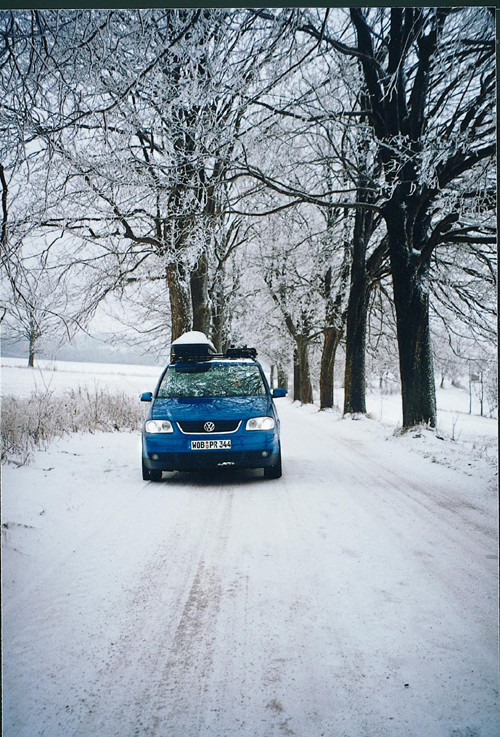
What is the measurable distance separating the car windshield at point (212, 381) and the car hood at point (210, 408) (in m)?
0.14

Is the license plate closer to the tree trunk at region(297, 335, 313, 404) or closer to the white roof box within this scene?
the white roof box

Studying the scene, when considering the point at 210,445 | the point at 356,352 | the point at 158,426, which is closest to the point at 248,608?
the point at 210,445

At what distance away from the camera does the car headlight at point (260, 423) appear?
5121 millimetres

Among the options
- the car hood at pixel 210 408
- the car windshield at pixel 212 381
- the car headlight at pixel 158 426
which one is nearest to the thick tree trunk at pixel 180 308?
the car windshield at pixel 212 381

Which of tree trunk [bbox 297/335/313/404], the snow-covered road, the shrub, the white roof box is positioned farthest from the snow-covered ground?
tree trunk [bbox 297/335/313/404]

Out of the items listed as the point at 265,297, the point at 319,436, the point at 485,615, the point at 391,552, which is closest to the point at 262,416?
the point at 391,552

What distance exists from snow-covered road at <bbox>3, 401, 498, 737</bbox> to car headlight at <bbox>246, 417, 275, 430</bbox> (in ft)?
3.24

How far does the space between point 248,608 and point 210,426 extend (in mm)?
2754

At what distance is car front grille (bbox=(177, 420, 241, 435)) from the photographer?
4.99 metres

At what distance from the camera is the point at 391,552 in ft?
10.0

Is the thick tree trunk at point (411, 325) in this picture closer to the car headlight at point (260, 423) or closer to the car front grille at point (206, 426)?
the car headlight at point (260, 423)

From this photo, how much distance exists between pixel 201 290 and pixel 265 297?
7886mm

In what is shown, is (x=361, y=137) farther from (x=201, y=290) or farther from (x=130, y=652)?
(x=130, y=652)

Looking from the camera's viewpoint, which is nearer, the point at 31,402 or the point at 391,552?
the point at 391,552
